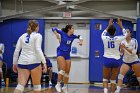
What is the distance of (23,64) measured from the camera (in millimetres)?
6441

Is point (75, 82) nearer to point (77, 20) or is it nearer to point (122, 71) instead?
point (77, 20)

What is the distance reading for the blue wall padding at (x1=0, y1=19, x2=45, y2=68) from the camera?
16406 mm

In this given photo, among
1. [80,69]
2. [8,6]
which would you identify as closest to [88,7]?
Answer: [80,69]

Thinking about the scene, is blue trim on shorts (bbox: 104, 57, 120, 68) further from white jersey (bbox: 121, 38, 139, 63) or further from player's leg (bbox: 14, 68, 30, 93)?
player's leg (bbox: 14, 68, 30, 93)

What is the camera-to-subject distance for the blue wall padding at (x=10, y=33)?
646 inches

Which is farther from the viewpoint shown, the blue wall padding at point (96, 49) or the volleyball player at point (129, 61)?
the blue wall padding at point (96, 49)

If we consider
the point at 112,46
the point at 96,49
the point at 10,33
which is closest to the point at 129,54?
the point at 112,46

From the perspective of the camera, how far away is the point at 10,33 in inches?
649

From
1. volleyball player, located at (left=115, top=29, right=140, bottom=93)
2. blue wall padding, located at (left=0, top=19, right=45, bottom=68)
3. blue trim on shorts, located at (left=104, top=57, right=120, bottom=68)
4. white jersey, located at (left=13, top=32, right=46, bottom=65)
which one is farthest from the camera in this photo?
blue wall padding, located at (left=0, top=19, right=45, bottom=68)

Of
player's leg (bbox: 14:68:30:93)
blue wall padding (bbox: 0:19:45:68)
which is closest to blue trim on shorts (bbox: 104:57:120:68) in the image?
player's leg (bbox: 14:68:30:93)

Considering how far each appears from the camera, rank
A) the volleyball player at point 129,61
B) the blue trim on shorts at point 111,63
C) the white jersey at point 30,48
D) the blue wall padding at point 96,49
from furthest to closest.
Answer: the blue wall padding at point 96,49 < the volleyball player at point 129,61 < the blue trim on shorts at point 111,63 < the white jersey at point 30,48

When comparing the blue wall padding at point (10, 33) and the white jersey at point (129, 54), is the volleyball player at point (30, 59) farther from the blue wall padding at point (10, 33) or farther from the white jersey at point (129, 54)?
the blue wall padding at point (10, 33)

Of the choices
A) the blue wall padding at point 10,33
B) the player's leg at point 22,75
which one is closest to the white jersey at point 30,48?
the player's leg at point 22,75

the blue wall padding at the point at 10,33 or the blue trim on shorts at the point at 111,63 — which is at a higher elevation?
the blue wall padding at the point at 10,33
